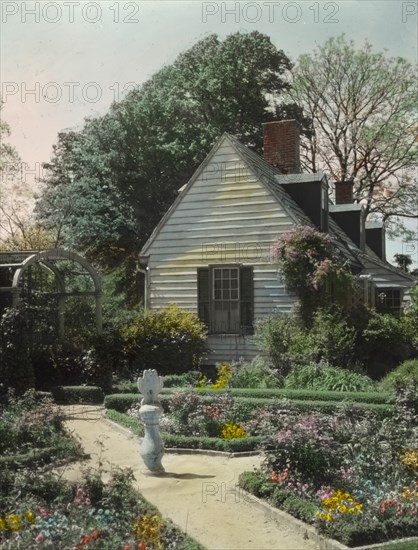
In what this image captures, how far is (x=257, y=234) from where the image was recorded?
830 inches

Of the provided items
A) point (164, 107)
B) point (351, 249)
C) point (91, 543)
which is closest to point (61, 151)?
point (164, 107)

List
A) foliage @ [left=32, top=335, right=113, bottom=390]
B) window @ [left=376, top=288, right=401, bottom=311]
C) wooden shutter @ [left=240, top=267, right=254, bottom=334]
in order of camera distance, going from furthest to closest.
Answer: window @ [left=376, top=288, right=401, bottom=311], wooden shutter @ [left=240, top=267, right=254, bottom=334], foliage @ [left=32, top=335, right=113, bottom=390]

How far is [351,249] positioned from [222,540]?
18.6 m

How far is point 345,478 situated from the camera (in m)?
8.97

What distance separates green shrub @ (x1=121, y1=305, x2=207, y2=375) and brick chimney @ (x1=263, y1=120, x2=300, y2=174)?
763 cm

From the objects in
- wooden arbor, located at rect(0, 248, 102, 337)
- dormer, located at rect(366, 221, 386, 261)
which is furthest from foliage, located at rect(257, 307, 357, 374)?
dormer, located at rect(366, 221, 386, 261)

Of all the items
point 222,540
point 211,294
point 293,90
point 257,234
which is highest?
point 293,90

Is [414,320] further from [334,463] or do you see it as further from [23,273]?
[334,463]

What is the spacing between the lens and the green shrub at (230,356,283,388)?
17.0 metres

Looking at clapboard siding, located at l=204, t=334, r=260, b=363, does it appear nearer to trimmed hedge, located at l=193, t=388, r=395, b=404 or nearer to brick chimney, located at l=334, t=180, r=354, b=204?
trimmed hedge, located at l=193, t=388, r=395, b=404

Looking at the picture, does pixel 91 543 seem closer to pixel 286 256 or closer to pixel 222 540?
pixel 222 540

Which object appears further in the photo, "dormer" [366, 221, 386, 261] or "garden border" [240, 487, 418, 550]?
"dormer" [366, 221, 386, 261]

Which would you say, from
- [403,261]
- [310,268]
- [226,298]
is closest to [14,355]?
[226,298]

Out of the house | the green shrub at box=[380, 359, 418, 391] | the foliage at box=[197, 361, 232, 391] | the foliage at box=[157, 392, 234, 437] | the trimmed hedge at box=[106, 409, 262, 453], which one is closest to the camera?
the trimmed hedge at box=[106, 409, 262, 453]
